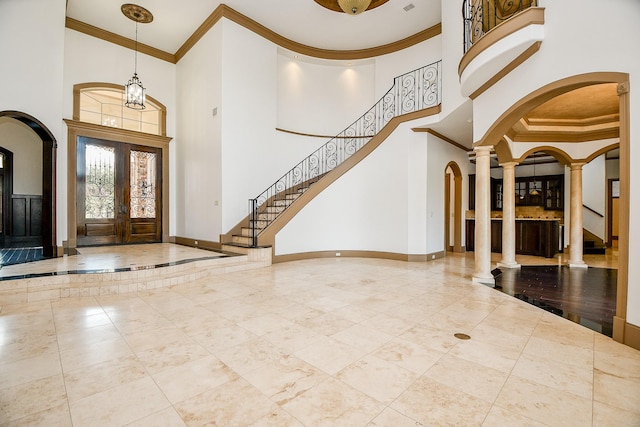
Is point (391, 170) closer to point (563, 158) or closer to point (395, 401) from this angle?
point (563, 158)

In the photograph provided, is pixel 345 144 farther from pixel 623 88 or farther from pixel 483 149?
pixel 623 88

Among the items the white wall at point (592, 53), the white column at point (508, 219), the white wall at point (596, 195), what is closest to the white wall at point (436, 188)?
the white column at point (508, 219)

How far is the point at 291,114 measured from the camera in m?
9.25

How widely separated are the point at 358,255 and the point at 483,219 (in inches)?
136

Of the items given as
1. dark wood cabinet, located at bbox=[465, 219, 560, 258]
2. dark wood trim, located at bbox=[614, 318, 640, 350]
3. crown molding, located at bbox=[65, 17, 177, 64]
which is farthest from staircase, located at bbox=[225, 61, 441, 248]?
dark wood trim, located at bbox=[614, 318, 640, 350]

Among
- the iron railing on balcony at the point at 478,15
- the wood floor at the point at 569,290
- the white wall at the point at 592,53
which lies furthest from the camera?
the iron railing on balcony at the point at 478,15

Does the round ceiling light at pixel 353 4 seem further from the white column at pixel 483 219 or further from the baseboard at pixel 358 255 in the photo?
the baseboard at pixel 358 255

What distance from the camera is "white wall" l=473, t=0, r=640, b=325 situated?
2730 mm

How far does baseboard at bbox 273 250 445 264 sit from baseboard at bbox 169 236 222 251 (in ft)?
5.36

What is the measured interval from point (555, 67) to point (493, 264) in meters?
5.02

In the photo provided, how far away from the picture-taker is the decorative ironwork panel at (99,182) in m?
7.91

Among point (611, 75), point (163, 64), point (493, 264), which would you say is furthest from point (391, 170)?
point (163, 64)

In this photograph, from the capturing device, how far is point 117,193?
8.35m

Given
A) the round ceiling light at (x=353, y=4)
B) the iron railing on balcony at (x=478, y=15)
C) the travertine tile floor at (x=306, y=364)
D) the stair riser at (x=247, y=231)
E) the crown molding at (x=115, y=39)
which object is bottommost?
the travertine tile floor at (x=306, y=364)
